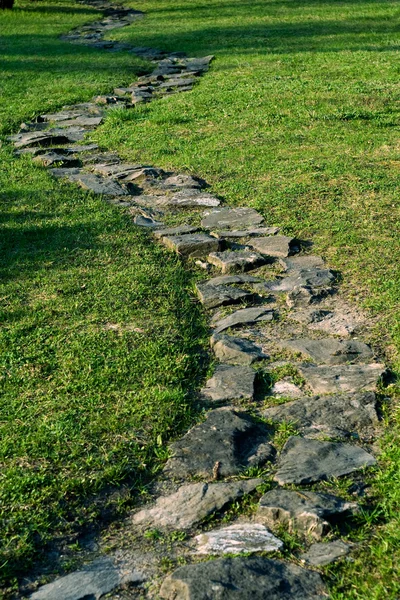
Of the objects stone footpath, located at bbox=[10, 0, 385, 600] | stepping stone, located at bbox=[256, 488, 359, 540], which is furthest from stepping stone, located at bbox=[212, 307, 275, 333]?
stepping stone, located at bbox=[256, 488, 359, 540]

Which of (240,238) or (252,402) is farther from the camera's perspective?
(240,238)

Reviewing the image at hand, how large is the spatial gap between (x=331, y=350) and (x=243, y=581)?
5.18 feet

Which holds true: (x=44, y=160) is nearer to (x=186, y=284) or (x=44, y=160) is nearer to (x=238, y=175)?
(x=238, y=175)

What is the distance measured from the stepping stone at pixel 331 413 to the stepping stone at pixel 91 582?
3.23ft

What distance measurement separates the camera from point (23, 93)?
10.5 metres

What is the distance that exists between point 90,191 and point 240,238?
5.07 feet

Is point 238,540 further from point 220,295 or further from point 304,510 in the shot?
point 220,295

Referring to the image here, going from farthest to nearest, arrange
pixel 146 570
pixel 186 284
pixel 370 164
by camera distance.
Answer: pixel 370 164
pixel 186 284
pixel 146 570

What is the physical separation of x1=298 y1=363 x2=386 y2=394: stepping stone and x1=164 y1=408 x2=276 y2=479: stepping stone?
1.28 feet

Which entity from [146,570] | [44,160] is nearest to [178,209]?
[44,160]

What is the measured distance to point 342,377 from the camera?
11.5ft

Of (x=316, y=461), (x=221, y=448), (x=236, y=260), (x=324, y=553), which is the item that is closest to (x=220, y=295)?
(x=236, y=260)

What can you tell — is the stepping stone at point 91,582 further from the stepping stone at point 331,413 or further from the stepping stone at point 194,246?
the stepping stone at point 194,246

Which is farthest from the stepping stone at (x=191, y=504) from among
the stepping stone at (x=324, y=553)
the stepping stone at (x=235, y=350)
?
the stepping stone at (x=235, y=350)
